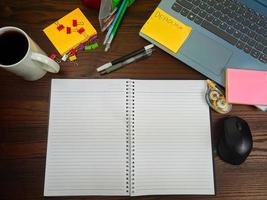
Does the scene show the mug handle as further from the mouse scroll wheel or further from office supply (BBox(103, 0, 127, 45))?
the mouse scroll wheel

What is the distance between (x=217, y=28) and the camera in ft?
2.35

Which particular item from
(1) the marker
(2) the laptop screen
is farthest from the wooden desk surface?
(2) the laptop screen

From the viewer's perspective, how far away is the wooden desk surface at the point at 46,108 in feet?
2.15

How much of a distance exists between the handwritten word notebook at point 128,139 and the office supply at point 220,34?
0.19 ft

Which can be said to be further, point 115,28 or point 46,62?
point 115,28

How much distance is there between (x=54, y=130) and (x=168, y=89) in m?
0.27

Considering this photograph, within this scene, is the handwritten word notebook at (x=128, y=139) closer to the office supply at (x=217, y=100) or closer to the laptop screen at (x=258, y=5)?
the office supply at (x=217, y=100)

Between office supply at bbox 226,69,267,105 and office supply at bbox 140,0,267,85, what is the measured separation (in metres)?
0.02

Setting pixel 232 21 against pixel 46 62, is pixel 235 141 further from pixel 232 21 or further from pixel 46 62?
pixel 46 62

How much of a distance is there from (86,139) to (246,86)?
376 mm

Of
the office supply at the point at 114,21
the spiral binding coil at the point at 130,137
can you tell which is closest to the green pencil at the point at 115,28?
the office supply at the point at 114,21

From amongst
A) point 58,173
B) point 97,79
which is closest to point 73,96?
point 97,79

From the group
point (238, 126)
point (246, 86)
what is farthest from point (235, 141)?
point (246, 86)

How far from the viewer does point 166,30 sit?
2.34 ft
